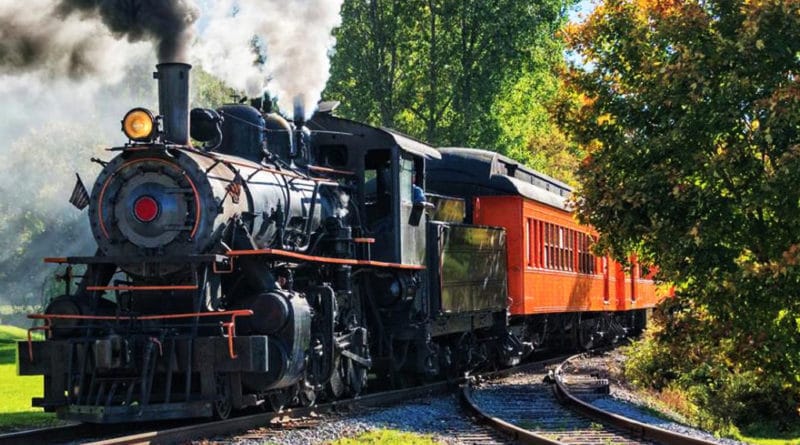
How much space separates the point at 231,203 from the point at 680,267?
6666 millimetres

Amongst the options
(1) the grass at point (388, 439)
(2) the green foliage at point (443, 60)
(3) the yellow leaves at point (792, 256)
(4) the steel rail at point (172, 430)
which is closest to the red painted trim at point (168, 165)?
(4) the steel rail at point (172, 430)

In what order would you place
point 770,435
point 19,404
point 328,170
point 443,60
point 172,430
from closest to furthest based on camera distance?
point 172,430 < point 328,170 < point 19,404 < point 770,435 < point 443,60

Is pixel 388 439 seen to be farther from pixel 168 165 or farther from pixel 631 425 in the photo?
pixel 168 165

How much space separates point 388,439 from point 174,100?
4121mm

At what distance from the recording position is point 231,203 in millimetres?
11375

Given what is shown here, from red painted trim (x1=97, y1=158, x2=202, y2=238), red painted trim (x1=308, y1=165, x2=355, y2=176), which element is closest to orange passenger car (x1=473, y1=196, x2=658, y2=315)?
red painted trim (x1=308, y1=165, x2=355, y2=176)

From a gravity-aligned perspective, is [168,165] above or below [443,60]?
below

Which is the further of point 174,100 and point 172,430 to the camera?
point 174,100

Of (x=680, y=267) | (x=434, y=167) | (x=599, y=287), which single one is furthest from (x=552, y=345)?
(x=680, y=267)

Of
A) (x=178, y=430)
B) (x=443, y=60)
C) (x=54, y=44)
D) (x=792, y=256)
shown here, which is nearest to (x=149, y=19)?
(x=54, y=44)

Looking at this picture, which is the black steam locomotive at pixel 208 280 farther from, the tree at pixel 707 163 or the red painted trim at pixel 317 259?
the tree at pixel 707 163

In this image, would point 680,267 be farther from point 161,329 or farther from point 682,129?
point 161,329

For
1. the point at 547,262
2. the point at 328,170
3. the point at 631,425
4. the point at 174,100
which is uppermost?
the point at 174,100

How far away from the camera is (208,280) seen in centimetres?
1102
